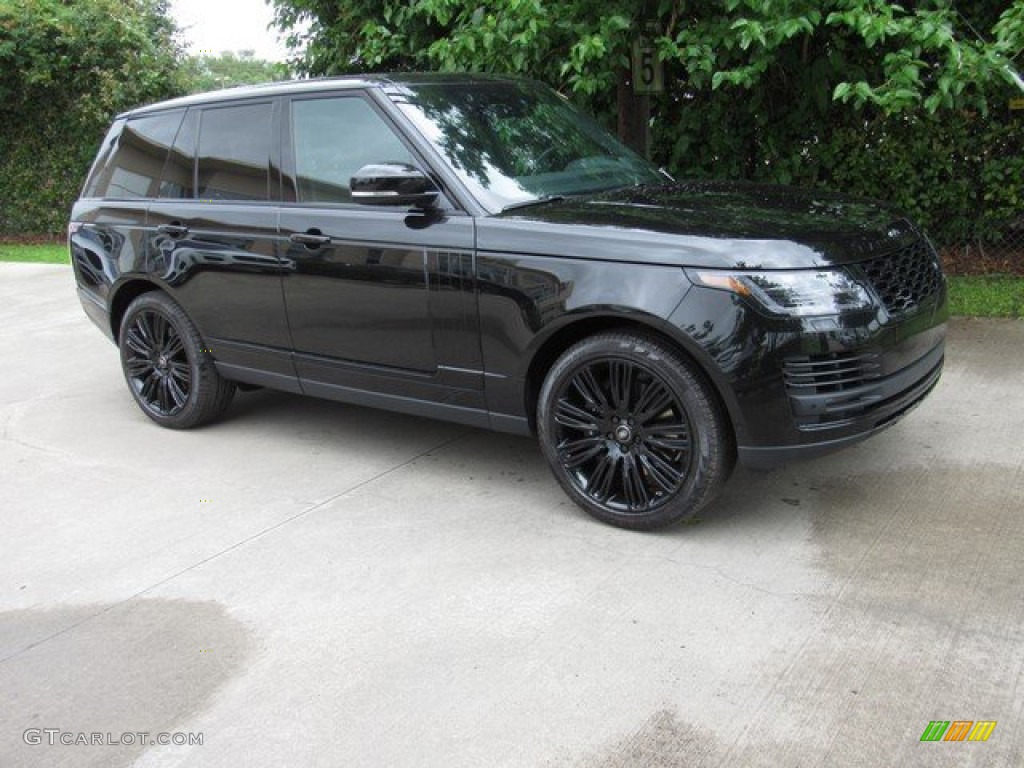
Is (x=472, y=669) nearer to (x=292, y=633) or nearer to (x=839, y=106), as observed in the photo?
(x=292, y=633)

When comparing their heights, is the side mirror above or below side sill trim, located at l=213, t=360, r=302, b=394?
above

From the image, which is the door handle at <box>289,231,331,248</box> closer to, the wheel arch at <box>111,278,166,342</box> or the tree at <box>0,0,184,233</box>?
the wheel arch at <box>111,278,166,342</box>

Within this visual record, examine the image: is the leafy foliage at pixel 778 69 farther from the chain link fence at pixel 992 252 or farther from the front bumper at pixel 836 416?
the front bumper at pixel 836 416

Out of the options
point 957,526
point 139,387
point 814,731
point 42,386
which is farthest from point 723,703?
point 42,386

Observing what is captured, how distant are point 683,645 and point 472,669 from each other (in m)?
0.71

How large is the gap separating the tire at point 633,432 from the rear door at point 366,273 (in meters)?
0.50

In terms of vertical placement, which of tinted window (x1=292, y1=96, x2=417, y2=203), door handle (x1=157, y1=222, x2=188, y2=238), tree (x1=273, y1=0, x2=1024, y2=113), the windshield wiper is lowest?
door handle (x1=157, y1=222, x2=188, y2=238)

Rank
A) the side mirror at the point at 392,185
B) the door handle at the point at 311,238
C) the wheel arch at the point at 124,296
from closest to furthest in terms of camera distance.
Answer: the side mirror at the point at 392,185, the door handle at the point at 311,238, the wheel arch at the point at 124,296

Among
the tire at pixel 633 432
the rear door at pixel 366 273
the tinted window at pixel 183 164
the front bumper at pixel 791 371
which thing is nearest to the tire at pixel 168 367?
the tinted window at pixel 183 164

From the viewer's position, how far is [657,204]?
14.0 feet

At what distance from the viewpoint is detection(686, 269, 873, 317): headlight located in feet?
11.9

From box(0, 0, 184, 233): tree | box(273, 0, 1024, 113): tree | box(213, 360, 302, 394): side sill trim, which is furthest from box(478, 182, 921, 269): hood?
Result: box(0, 0, 184, 233): tree

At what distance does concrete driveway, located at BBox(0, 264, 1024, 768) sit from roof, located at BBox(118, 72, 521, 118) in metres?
1.91

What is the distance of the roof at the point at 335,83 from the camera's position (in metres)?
4.79
